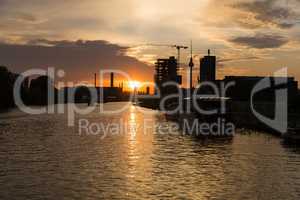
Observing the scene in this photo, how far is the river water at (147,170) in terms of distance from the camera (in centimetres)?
3328

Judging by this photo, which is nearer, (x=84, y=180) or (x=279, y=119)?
(x=84, y=180)

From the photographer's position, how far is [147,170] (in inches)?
1658

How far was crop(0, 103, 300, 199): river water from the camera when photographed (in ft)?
109

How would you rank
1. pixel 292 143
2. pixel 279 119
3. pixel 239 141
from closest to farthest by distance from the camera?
pixel 292 143, pixel 239 141, pixel 279 119

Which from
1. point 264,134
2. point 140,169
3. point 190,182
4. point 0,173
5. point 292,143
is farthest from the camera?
point 264,134

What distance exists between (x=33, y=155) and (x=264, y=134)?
1620 inches

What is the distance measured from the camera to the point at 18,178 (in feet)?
124

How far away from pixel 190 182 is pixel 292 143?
29942 mm

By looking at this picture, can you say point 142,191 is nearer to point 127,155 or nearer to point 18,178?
point 18,178

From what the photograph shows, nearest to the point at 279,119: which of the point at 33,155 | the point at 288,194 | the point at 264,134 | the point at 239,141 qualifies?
the point at 264,134

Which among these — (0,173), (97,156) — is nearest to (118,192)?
(0,173)

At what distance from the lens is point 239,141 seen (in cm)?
6931

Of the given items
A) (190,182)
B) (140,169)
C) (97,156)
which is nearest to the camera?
(190,182)

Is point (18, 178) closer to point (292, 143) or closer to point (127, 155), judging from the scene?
point (127, 155)
